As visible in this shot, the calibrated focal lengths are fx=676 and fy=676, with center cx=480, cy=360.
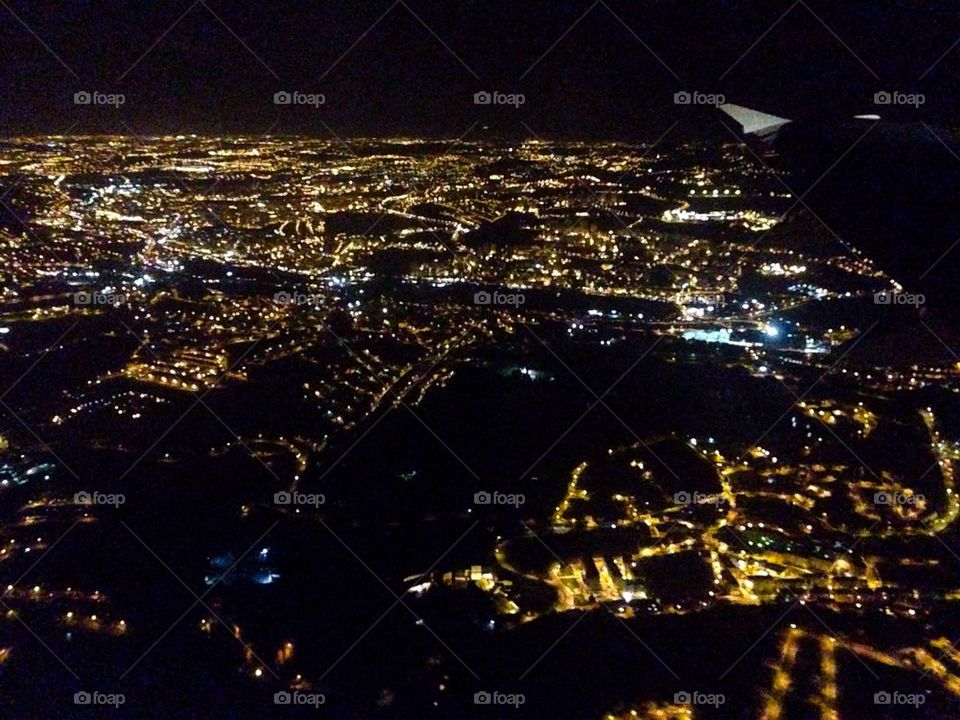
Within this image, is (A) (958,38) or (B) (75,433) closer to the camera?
(A) (958,38)

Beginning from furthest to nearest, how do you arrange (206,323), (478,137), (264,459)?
(478,137)
(206,323)
(264,459)

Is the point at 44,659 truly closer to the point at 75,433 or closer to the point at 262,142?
the point at 75,433

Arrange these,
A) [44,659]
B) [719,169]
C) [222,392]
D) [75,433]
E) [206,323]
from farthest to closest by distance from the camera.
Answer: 1. [719,169]
2. [206,323]
3. [222,392]
4. [75,433]
5. [44,659]

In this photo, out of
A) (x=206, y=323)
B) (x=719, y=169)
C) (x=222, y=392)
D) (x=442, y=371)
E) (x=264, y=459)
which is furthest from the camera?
(x=719, y=169)

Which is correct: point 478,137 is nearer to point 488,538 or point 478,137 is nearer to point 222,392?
point 222,392

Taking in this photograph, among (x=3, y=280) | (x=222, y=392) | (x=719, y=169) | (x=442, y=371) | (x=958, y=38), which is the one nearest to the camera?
(x=958, y=38)

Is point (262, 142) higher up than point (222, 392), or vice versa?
point (262, 142)

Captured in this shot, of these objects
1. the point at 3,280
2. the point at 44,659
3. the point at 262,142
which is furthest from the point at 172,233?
the point at 44,659

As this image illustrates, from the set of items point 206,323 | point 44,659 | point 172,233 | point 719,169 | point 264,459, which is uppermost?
Result: point 719,169

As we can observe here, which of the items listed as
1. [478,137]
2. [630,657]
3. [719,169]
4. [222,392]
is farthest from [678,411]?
[478,137]
